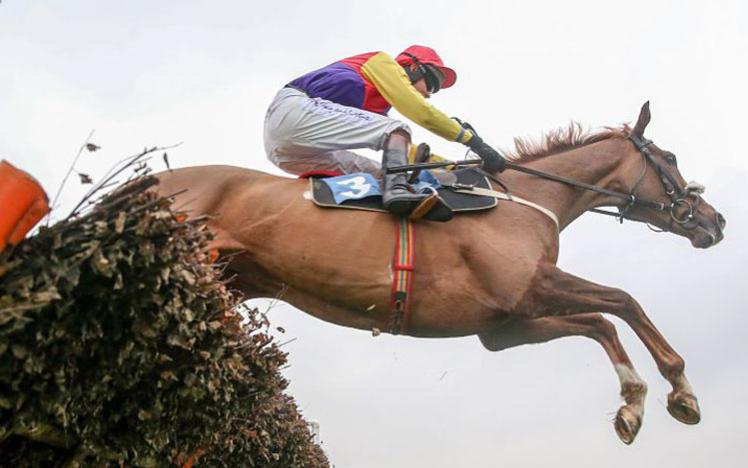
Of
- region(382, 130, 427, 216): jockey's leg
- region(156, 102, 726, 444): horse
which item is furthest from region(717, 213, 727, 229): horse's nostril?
region(382, 130, 427, 216): jockey's leg

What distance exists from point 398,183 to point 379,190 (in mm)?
127

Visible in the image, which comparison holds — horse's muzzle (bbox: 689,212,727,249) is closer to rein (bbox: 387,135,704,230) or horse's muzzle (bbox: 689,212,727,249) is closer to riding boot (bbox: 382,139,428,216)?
rein (bbox: 387,135,704,230)

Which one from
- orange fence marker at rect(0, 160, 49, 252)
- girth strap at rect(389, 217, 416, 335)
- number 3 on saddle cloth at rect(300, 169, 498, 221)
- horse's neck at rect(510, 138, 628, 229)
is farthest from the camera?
horse's neck at rect(510, 138, 628, 229)

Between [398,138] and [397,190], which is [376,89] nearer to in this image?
[398,138]

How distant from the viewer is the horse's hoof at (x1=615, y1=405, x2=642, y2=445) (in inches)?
202

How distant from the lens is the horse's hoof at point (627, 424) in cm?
513

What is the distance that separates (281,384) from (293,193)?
46.9 inches

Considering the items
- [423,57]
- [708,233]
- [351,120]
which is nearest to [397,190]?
[351,120]

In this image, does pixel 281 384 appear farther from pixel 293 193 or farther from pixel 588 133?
pixel 588 133

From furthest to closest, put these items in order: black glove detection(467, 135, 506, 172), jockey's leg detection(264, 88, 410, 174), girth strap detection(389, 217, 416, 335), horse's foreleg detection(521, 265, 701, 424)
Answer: black glove detection(467, 135, 506, 172)
jockey's leg detection(264, 88, 410, 174)
horse's foreleg detection(521, 265, 701, 424)
girth strap detection(389, 217, 416, 335)

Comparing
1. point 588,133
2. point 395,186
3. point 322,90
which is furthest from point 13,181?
point 588,133

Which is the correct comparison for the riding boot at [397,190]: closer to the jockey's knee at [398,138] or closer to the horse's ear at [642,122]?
the jockey's knee at [398,138]

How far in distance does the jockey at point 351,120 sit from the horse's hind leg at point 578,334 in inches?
43.9

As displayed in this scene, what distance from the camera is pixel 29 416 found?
3166 millimetres
